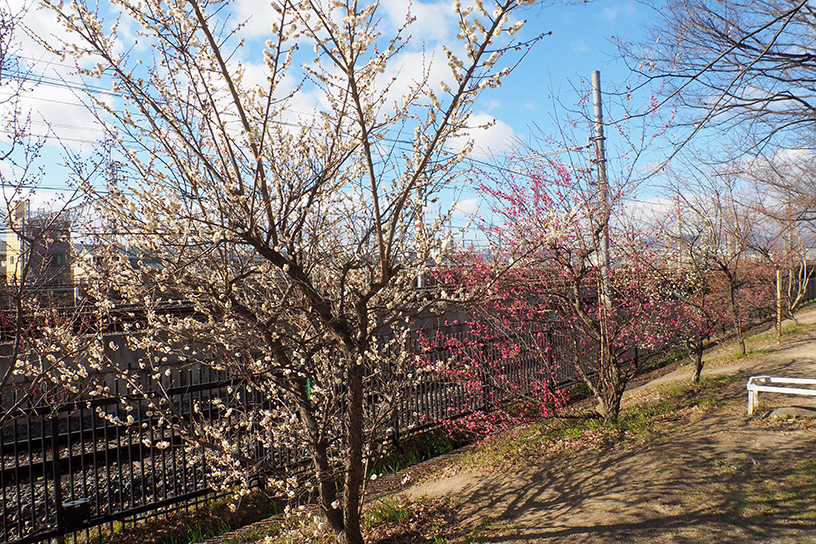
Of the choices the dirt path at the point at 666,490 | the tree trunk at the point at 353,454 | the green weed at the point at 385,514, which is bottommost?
the green weed at the point at 385,514

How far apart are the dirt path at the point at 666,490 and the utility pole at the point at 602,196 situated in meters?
2.04

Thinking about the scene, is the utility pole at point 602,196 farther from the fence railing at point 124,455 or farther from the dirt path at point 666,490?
the dirt path at point 666,490

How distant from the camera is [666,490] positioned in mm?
4820

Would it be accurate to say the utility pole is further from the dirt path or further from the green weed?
the green weed

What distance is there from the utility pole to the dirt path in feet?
6.69

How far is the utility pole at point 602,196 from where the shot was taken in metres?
7.21

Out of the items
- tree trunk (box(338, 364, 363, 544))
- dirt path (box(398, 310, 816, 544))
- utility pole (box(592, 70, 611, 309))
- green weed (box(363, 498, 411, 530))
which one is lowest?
green weed (box(363, 498, 411, 530))

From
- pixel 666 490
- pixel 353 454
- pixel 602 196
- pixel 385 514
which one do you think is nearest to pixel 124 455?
pixel 385 514

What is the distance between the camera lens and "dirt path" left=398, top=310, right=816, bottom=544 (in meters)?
4.22

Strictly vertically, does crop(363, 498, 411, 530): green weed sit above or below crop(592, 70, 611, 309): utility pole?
below

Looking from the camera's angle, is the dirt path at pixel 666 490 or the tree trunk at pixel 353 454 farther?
the dirt path at pixel 666 490

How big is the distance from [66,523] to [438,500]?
12.1ft

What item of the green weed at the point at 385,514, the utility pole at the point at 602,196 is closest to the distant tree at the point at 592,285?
the utility pole at the point at 602,196

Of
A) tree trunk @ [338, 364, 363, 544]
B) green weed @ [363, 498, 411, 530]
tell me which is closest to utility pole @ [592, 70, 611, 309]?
green weed @ [363, 498, 411, 530]
